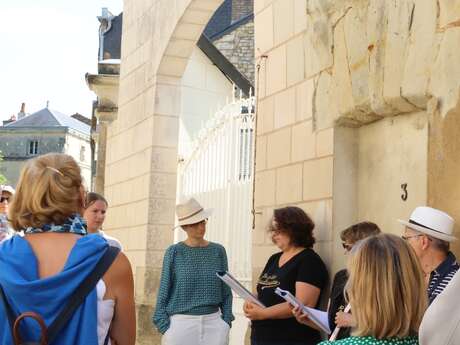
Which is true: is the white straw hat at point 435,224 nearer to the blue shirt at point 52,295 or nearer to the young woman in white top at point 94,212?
the blue shirt at point 52,295

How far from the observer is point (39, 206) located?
2.52 meters

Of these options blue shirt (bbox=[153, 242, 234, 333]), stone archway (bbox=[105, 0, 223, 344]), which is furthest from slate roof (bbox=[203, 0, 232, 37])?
blue shirt (bbox=[153, 242, 234, 333])

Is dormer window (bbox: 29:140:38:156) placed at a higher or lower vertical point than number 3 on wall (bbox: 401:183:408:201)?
higher

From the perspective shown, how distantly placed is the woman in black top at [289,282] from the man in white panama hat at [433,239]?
42.2 inches

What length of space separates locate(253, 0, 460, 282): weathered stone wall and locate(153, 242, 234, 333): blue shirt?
42 centimetres

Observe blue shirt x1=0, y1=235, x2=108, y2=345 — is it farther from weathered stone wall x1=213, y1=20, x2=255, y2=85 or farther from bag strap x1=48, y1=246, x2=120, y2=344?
weathered stone wall x1=213, y1=20, x2=255, y2=85

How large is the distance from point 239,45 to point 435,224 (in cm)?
1594

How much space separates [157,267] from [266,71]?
3402 millimetres

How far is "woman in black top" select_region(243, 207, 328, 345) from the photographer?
4523mm

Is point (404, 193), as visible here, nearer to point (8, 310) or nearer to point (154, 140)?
point (8, 310)

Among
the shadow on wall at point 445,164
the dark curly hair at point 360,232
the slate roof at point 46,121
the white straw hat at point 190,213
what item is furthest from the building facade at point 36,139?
the shadow on wall at point 445,164

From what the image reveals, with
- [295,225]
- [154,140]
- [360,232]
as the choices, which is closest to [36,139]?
[154,140]

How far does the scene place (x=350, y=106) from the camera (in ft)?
15.1

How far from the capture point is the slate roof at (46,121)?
61062 mm
